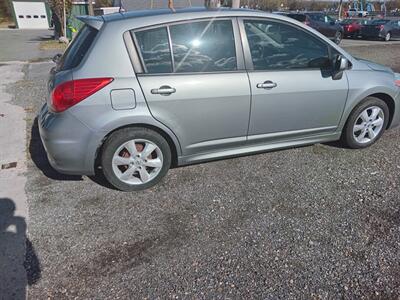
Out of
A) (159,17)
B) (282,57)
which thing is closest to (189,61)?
(159,17)

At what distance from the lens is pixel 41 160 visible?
399 cm

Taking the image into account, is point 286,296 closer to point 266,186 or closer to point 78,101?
point 266,186

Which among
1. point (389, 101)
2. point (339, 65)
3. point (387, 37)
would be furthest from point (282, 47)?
point (387, 37)

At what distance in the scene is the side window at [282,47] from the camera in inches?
131

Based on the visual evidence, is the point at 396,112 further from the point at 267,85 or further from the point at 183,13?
the point at 183,13

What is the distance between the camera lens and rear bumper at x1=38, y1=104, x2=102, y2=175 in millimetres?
2916

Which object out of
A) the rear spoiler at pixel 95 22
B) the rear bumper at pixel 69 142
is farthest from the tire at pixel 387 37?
the rear bumper at pixel 69 142

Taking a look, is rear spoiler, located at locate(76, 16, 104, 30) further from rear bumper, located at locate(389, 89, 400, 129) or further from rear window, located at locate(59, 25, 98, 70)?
rear bumper, located at locate(389, 89, 400, 129)

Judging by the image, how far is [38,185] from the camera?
135 inches

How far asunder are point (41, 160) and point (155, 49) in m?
2.13

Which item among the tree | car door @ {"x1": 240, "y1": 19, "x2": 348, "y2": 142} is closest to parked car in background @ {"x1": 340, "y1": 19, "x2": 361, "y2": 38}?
the tree

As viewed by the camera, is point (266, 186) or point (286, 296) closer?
point (286, 296)

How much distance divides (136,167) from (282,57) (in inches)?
76.9

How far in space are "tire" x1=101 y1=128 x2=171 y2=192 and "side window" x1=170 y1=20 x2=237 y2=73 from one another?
739 millimetres
